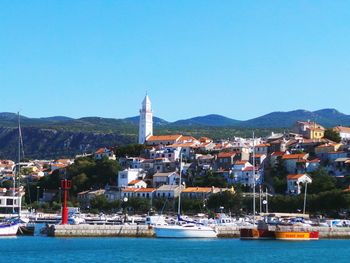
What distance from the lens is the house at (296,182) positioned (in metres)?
93.1

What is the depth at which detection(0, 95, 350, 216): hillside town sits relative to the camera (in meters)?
98.4

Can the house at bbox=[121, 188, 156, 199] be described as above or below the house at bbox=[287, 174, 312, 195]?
below

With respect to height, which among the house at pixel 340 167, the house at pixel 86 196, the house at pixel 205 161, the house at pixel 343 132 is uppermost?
the house at pixel 343 132

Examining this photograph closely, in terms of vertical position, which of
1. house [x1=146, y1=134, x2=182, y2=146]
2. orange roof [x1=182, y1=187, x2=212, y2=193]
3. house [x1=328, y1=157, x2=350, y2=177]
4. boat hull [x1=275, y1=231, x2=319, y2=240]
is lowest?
boat hull [x1=275, y1=231, x2=319, y2=240]

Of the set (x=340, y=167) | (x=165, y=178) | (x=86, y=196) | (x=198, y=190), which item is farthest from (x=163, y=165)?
(x=340, y=167)

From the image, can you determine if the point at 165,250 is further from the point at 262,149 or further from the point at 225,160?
the point at 262,149

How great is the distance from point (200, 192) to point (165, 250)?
142 feet

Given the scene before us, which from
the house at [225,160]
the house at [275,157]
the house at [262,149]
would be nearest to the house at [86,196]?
the house at [225,160]

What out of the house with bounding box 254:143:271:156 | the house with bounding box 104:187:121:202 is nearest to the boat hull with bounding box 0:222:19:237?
the house with bounding box 104:187:121:202

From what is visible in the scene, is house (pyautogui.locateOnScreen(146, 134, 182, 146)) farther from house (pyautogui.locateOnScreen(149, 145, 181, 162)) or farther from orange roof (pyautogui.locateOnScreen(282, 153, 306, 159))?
orange roof (pyautogui.locateOnScreen(282, 153, 306, 159))

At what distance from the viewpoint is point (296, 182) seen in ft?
308

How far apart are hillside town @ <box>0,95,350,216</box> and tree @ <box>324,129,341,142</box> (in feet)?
1.32

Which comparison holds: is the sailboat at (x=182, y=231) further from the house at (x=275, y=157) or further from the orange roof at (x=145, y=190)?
the house at (x=275, y=157)

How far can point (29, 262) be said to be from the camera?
44.1m
